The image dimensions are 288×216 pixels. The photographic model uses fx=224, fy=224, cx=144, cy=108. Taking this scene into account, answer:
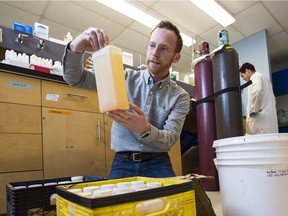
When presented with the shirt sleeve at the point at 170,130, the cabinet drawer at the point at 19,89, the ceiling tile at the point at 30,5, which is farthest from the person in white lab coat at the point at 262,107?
the ceiling tile at the point at 30,5

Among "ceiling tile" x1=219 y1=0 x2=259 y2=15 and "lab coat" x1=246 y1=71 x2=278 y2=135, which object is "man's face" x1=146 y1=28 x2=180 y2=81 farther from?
"ceiling tile" x1=219 y1=0 x2=259 y2=15

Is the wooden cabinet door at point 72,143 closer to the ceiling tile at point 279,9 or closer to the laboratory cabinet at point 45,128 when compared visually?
the laboratory cabinet at point 45,128

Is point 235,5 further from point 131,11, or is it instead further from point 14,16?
point 14,16

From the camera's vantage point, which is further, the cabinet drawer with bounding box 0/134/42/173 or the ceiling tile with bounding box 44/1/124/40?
the ceiling tile with bounding box 44/1/124/40

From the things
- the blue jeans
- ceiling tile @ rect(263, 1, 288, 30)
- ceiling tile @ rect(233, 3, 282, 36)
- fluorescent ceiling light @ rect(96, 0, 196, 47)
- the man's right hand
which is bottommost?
the blue jeans

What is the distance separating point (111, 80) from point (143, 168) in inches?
19.8

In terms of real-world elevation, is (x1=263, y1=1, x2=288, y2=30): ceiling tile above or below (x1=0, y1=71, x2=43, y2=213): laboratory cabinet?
above

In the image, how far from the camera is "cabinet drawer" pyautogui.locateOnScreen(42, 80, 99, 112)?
1355 mm

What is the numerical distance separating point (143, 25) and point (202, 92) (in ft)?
5.64

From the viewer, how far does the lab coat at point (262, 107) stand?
2.46 metres

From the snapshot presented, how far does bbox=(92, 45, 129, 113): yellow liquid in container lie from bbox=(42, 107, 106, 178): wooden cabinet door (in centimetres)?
85

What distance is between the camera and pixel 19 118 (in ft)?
4.02

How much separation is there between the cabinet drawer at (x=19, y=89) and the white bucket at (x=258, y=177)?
1098 millimetres

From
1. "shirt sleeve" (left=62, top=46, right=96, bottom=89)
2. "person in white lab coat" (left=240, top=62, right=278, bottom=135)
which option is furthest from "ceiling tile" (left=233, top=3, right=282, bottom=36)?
"shirt sleeve" (left=62, top=46, right=96, bottom=89)
